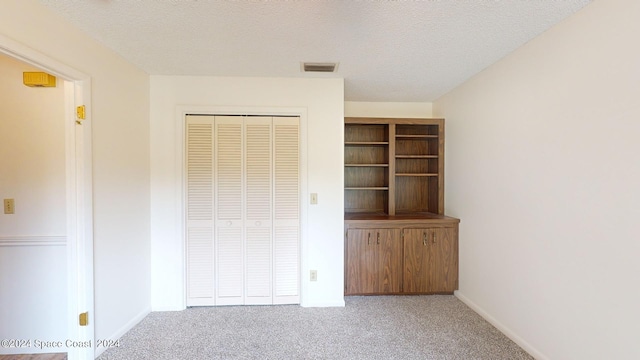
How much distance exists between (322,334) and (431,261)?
5.01ft

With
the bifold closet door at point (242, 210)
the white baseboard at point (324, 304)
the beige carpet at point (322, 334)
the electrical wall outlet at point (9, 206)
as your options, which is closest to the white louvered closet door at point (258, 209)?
the bifold closet door at point (242, 210)

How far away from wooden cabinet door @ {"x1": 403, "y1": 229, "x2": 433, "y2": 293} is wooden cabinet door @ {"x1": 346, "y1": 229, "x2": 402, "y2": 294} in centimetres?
9

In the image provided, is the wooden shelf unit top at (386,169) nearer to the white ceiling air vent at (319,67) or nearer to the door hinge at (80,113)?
the white ceiling air vent at (319,67)

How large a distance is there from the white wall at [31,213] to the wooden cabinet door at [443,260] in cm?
347

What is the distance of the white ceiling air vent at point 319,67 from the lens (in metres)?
2.38

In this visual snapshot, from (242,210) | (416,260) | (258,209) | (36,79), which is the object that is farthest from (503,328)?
(36,79)

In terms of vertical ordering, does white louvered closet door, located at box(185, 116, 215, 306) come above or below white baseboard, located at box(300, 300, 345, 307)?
above

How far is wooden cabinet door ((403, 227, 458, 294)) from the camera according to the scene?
2963 mm

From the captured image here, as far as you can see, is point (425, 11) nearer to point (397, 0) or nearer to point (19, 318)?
point (397, 0)

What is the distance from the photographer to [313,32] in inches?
73.4

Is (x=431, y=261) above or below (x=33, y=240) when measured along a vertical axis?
below

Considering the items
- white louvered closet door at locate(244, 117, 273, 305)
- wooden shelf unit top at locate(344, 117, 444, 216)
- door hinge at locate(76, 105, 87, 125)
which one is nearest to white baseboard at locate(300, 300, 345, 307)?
white louvered closet door at locate(244, 117, 273, 305)

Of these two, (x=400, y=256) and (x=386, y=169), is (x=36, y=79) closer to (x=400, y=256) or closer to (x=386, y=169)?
(x=386, y=169)

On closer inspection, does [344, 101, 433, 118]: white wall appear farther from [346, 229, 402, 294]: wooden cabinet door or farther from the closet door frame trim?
[346, 229, 402, 294]: wooden cabinet door
